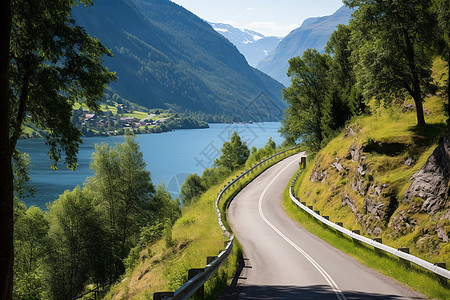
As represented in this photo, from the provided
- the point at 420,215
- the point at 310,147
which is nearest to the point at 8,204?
the point at 420,215

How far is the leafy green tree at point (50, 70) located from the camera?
36.3 feet

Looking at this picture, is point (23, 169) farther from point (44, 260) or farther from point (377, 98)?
point (44, 260)

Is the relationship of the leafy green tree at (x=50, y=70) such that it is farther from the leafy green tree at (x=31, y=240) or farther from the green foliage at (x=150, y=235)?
the leafy green tree at (x=31, y=240)

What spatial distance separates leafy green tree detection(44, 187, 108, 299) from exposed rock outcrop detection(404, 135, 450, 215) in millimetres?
32155

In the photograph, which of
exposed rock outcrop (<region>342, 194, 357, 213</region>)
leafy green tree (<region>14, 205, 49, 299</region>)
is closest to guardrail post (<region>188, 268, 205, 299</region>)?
exposed rock outcrop (<region>342, 194, 357, 213</region>)

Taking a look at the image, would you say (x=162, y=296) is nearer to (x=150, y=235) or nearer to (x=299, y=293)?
(x=299, y=293)

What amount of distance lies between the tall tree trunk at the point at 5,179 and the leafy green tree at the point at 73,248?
33.3m

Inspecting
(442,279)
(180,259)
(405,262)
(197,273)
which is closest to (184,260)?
(180,259)

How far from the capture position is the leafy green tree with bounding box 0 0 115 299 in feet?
36.3

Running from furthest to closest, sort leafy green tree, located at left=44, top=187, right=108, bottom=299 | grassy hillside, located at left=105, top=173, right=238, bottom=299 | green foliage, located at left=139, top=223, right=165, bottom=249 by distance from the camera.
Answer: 1. leafy green tree, located at left=44, top=187, right=108, bottom=299
2. green foliage, located at left=139, top=223, right=165, bottom=249
3. grassy hillside, located at left=105, top=173, right=238, bottom=299

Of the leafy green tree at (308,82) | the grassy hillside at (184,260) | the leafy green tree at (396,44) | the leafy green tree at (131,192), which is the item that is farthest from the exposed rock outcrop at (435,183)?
the leafy green tree at (308,82)

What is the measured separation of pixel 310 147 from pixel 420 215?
2909cm

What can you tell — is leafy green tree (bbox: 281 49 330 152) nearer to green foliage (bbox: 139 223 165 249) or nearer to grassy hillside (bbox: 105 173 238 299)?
green foliage (bbox: 139 223 165 249)

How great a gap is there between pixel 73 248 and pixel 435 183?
34.2 m
